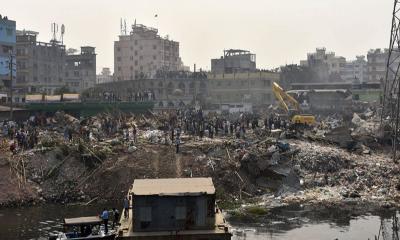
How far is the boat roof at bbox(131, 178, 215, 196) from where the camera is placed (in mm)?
18031

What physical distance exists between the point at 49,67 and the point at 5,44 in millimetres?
21783

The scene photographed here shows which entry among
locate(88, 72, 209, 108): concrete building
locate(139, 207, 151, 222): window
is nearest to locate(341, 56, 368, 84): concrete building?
locate(88, 72, 209, 108): concrete building

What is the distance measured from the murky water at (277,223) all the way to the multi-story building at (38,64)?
58.9 metres

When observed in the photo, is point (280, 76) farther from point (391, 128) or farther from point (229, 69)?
point (391, 128)

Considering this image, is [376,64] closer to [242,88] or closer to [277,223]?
[242,88]

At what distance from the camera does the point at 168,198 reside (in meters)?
18.0

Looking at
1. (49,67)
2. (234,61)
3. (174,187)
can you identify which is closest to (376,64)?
(234,61)

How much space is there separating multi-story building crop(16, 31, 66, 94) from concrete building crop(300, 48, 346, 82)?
53.1m

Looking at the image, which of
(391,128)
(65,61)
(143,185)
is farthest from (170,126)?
(65,61)

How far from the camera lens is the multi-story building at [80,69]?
351 ft

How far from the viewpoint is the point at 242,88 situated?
95250 mm

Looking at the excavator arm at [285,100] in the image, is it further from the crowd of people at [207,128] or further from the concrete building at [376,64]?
the concrete building at [376,64]

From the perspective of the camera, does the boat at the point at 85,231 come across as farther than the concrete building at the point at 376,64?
No

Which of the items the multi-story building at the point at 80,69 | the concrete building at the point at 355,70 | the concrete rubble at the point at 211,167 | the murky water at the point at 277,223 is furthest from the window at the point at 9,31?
the concrete building at the point at 355,70
